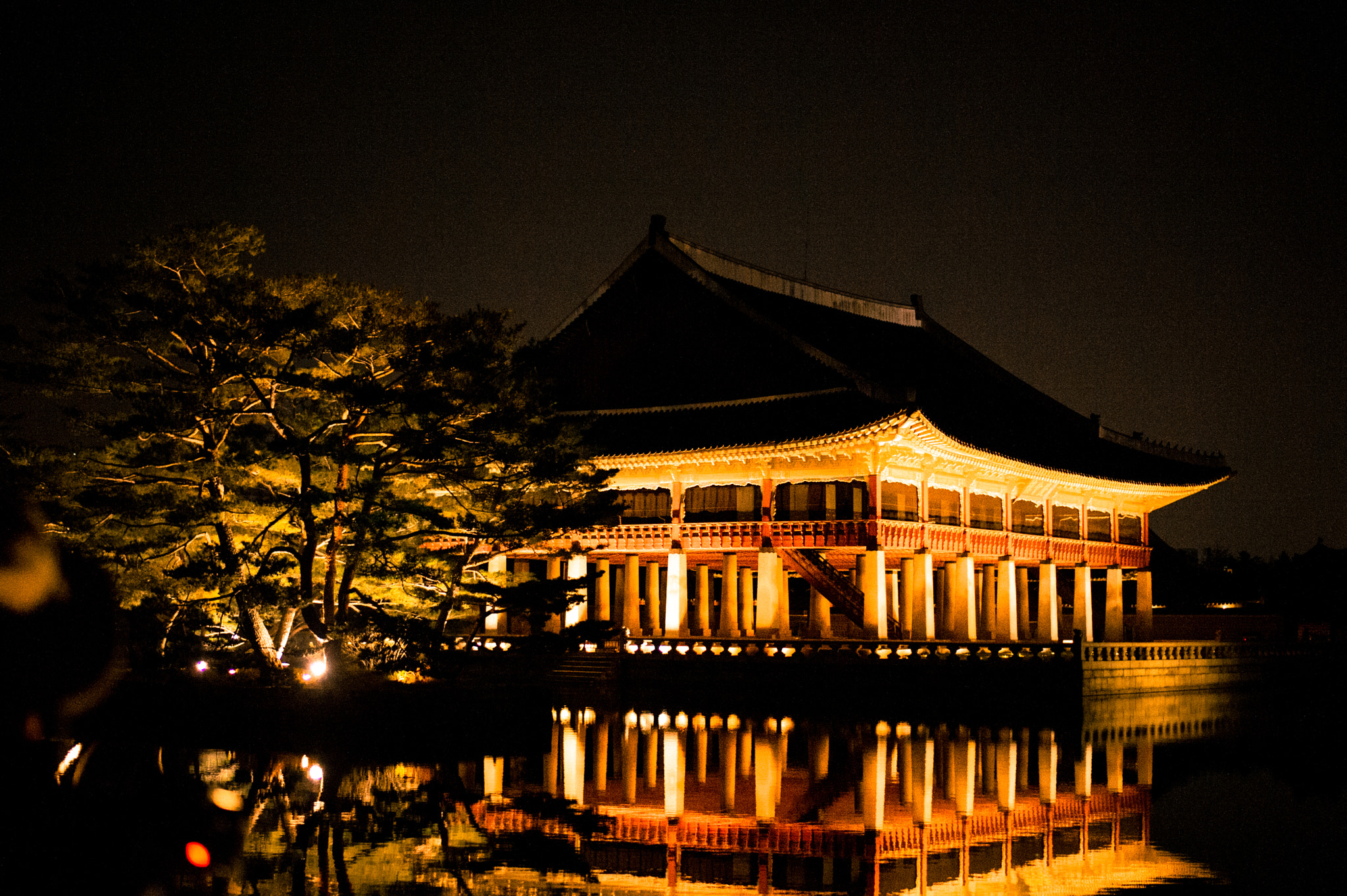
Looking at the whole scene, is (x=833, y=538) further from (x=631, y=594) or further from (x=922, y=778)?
(x=922, y=778)

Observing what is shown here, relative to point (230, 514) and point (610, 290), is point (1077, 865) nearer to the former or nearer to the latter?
point (230, 514)

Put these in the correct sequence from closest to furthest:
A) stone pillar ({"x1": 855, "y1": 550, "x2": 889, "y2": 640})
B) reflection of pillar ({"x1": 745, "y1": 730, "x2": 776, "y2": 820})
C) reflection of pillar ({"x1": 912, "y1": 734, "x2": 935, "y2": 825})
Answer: reflection of pillar ({"x1": 912, "y1": 734, "x2": 935, "y2": 825}) → reflection of pillar ({"x1": 745, "y1": 730, "x2": 776, "y2": 820}) → stone pillar ({"x1": 855, "y1": 550, "x2": 889, "y2": 640})

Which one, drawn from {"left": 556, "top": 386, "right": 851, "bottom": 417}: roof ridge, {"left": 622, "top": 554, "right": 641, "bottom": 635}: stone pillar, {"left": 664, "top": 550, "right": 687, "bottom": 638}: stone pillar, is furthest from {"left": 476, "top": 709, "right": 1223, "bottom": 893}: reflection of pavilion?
{"left": 556, "top": 386, "right": 851, "bottom": 417}: roof ridge

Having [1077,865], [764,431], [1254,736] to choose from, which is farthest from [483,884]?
[764,431]

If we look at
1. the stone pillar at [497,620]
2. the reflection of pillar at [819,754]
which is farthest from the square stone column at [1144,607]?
the reflection of pillar at [819,754]

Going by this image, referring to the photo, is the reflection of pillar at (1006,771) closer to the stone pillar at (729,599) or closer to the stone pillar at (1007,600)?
the stone pillar at (1007,600)

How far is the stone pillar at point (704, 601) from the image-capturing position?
42031 millimetres

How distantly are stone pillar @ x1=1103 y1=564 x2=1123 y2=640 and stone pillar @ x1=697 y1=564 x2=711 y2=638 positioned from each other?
617 inches

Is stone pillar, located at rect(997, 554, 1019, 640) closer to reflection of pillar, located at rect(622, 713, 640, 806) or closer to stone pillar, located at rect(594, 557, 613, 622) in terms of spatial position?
stone pillar, located at rect(594, 557, 613, 622)

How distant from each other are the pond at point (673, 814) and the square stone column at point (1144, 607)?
868 inches

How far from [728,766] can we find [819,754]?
2872mm

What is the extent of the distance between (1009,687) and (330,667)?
688 inches

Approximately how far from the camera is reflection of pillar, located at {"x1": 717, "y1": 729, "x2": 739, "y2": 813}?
57.7 feet

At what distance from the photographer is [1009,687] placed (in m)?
32.8
